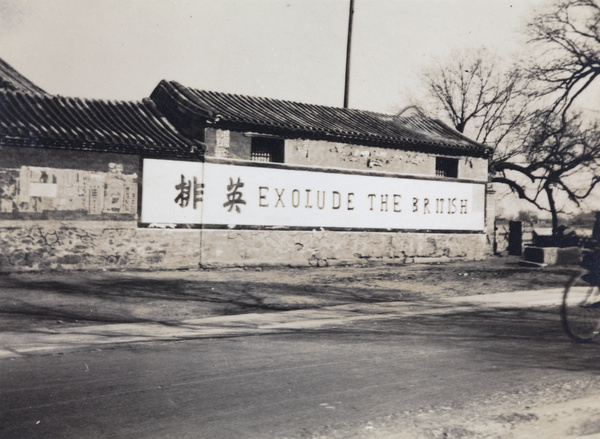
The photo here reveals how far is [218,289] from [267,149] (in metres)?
6.22

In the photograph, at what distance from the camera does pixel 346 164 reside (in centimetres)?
1830

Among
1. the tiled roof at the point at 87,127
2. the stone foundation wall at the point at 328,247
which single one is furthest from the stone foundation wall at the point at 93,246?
the tiled roof at the point at 87,127

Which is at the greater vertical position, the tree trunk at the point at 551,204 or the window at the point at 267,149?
the window at the point at 267,149

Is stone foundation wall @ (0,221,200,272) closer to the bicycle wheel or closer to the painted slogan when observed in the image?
the painted slogan

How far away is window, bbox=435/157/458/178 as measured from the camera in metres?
20.8

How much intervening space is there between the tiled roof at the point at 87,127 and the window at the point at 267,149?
1973 mm

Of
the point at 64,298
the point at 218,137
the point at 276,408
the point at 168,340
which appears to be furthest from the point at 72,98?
the point at 276,408

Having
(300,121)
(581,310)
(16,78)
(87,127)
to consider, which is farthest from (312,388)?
(16,78)

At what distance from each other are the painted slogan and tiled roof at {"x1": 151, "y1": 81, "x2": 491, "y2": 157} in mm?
1202

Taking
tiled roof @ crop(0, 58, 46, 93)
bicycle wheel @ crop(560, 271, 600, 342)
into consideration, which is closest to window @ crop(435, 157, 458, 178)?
bicycle wheel @ crop(560, 271, 600, 342)

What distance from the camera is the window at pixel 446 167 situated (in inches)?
817

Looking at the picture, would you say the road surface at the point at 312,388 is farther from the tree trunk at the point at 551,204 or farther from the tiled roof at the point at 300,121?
the tree trunk at the point at 551,204

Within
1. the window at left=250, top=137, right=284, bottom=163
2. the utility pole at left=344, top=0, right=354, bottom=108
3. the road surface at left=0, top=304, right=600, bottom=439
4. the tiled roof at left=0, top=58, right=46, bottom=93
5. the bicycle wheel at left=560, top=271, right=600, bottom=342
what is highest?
the utility pole at left=344, top=0, right=354, bottom=108

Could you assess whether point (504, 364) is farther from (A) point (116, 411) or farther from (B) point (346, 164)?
(B) point (346, 164)
